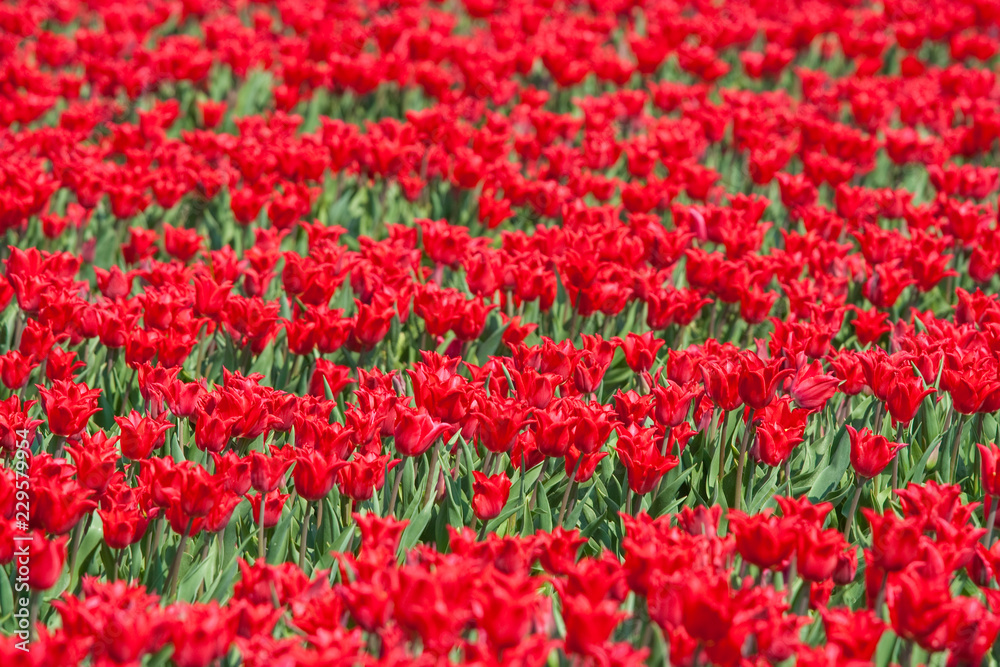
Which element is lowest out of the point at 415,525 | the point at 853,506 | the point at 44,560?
the point at 415,525

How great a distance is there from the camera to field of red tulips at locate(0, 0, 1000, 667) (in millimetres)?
2189

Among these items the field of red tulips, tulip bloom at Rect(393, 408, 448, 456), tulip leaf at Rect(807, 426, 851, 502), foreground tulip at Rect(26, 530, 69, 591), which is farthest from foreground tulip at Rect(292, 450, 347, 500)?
tulip leaf at Rect(807, 426, 851, 502)

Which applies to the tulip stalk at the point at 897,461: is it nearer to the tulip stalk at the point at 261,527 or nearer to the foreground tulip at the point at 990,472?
the foreground tulip at the point at 990,472

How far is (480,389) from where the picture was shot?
314 cm

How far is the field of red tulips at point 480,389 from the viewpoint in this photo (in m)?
2.19

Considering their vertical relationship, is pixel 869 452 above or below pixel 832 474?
above

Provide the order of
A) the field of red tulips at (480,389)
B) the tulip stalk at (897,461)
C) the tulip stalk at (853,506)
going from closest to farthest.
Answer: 1. the field of red tulips at (480,389)
2. the tulip stalk at (853,506)
3. the tulip stalk at (897,461)

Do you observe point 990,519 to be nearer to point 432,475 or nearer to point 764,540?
point 764,540

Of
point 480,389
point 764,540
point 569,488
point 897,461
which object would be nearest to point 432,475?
point 480,389

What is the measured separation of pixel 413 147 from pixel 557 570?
3.84 metres

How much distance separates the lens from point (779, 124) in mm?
7191

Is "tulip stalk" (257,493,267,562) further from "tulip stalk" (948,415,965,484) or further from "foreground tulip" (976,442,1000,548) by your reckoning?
"tulip stalk" (948,415,965,484)

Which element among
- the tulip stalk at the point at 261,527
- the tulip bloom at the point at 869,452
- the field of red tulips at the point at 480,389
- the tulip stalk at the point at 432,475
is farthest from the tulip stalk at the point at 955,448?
the tulip stalk at the point at 261,527

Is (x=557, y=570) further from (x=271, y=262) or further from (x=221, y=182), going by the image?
(x=221, y=182)
